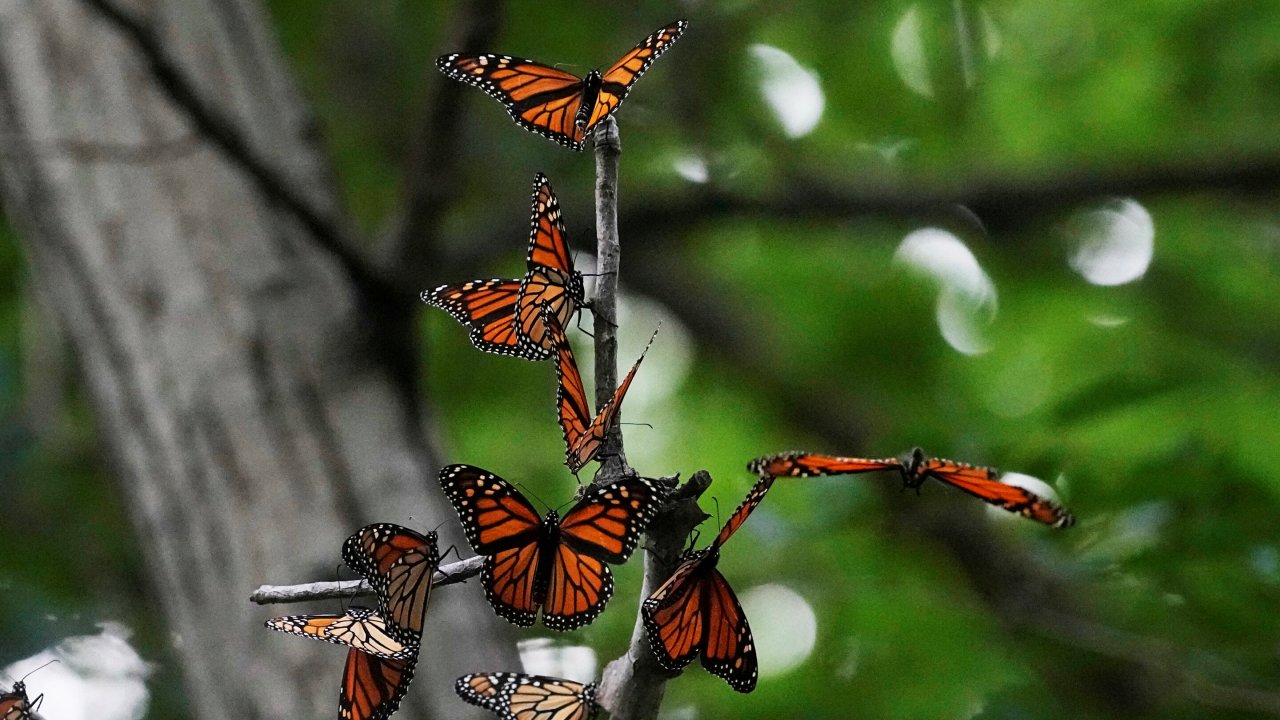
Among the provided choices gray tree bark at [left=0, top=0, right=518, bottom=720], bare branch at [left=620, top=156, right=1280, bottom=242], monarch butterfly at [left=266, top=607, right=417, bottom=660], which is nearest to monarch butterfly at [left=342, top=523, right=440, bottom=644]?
monarch butterfly at [left=266, top=607, right=417, bottom=660]

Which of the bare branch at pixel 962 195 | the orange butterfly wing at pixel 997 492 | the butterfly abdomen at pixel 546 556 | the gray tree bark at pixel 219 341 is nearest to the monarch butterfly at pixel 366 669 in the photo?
the butterfly abdomen at pixel 546 556

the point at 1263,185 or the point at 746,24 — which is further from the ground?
the point at 746,24

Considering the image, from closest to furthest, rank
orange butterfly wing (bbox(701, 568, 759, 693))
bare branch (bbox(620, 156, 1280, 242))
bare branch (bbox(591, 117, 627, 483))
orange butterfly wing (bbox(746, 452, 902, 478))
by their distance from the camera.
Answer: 1. orange butterfly wing (bbox(746, 452, 902, 478))
2. bare branch (bbox(591, 117, 627, 483))
3. orange butterfly wing (bbox(701, 568, 759, 693))
4. bare branch (bbox(620, 156, 1280, 242))

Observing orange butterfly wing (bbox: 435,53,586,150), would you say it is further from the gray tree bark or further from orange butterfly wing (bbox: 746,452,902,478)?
the gray tree bark

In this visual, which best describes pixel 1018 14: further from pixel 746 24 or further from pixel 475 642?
pixel 475 642

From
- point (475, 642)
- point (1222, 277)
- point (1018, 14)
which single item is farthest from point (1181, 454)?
point (1018, 14)

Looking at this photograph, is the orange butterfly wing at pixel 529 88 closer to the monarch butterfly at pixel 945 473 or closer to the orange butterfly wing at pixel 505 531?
the orange butterfly wing at pixel 505 531
